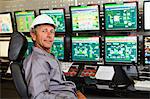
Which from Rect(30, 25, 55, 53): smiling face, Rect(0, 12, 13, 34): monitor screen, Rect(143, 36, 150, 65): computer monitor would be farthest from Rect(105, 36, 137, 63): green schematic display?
Rect(0, 12, 13, 34): monitor screen

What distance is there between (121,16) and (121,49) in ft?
1.24

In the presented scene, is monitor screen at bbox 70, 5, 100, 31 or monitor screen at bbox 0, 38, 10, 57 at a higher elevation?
monitor screen at bbox 70, 5, 100, 31

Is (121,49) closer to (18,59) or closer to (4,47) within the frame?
(18,59)

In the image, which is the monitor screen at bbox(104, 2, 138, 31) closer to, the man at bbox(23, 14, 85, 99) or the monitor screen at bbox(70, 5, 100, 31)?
the monitor screen at bbox(70, 5, 100, 31)

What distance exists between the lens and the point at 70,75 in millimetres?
3086

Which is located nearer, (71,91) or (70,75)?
(71,91)

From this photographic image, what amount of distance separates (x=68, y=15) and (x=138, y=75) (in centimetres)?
127

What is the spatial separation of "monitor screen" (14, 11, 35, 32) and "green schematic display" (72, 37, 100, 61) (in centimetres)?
72

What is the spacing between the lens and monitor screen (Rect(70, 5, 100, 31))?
306 cm

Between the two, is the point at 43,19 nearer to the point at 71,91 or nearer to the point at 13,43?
the point at 13,43

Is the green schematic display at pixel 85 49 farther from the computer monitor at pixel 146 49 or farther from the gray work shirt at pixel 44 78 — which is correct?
the gray work shirt at pixel 44 78

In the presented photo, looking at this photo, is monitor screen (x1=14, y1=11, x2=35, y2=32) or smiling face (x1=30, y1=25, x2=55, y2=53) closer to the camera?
smiling face (x1=30, y1=25, x2=55, y2=53)

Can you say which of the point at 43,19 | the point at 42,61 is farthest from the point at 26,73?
the point at 43,19

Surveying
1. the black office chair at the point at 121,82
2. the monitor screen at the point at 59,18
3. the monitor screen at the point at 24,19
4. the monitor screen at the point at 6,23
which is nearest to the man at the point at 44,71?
the black office chair at the point at 121,82
